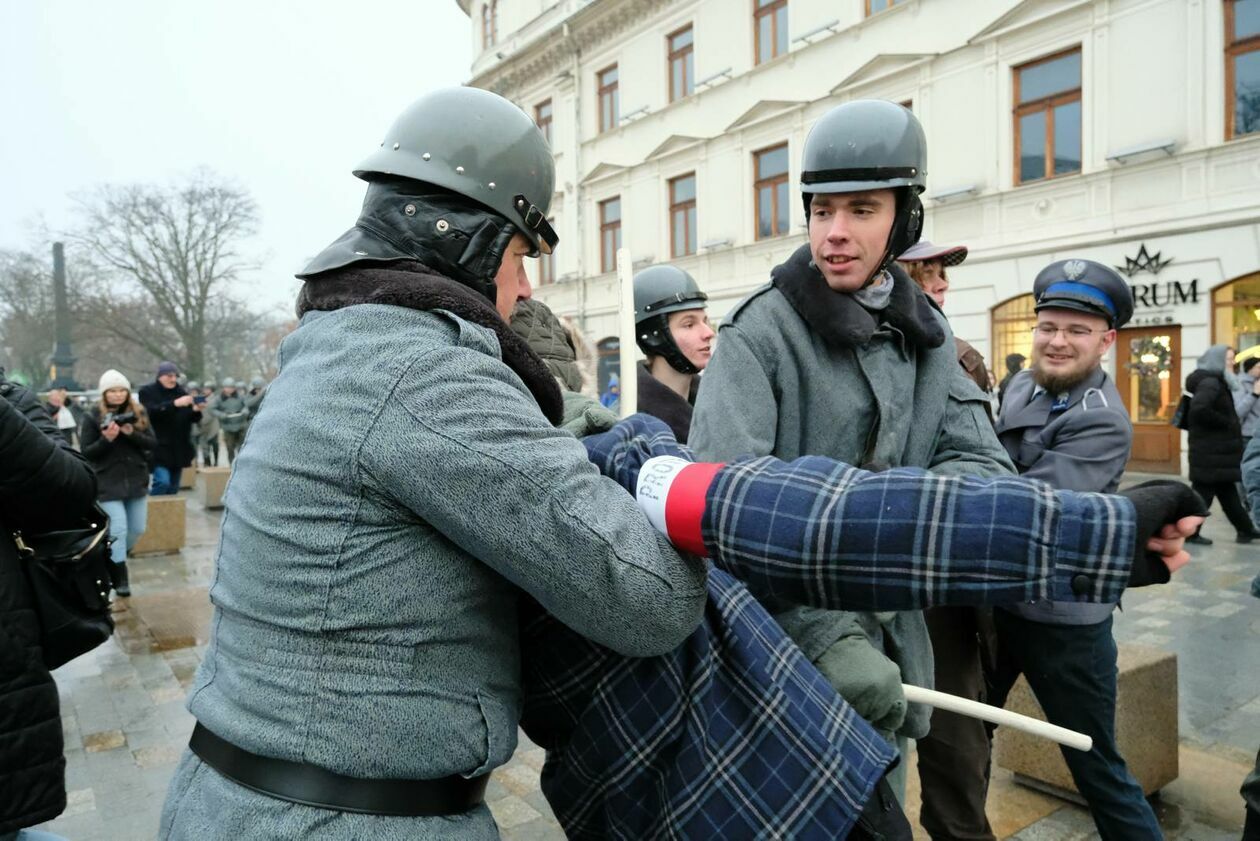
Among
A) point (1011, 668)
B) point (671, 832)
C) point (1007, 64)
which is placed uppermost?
point (1007, 64)

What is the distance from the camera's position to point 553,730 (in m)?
1.39

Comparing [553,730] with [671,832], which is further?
[553,730]

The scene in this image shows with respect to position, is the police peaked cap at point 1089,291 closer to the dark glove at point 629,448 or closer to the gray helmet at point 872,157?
the gray helmet at point 872,157

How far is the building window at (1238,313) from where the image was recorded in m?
11.7

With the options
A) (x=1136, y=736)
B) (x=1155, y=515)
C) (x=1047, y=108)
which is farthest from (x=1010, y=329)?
(x=1155, y=515)

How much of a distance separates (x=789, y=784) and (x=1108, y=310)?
2326mm

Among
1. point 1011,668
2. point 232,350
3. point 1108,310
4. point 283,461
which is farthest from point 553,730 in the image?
point 232,350

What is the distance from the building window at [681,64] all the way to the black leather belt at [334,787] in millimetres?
20247

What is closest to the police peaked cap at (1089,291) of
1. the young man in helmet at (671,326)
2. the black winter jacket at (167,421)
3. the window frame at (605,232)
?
the young man in helmet at (671,326)

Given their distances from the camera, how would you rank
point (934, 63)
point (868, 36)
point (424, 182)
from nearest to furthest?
point (424, 182)
point (934, 63)
point (868, 36)

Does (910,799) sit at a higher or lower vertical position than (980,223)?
lower

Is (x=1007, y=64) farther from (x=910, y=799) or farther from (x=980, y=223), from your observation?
(x=910, y=799)

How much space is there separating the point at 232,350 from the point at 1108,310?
48.8m

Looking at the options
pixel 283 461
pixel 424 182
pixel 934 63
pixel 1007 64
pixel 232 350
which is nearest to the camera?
pixel 283 461
